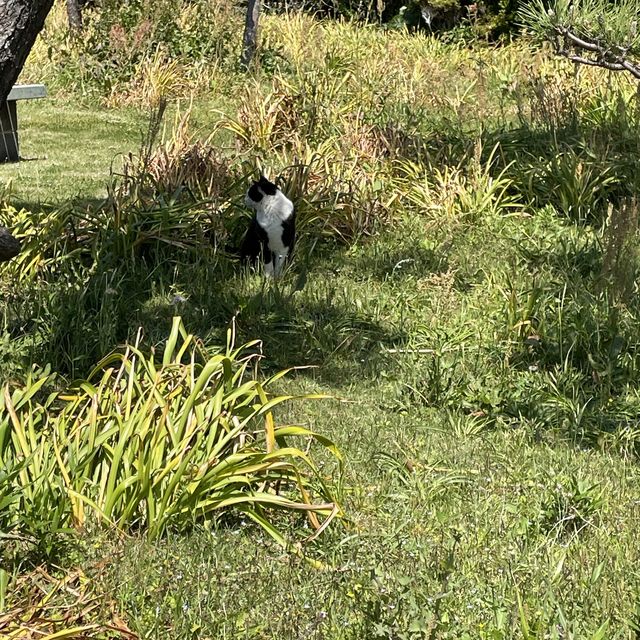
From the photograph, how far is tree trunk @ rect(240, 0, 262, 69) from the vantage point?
12.9 m

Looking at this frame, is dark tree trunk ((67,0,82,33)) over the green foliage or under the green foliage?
under

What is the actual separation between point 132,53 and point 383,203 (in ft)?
20.7

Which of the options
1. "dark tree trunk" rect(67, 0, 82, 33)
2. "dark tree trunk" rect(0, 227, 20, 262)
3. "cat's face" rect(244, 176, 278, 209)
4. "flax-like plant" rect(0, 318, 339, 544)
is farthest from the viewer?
"dark tree trunk" rect(67, 0, 82, 33)

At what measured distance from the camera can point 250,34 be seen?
13.1 metres

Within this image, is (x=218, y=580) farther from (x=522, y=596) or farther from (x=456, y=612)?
(x=522, y=596)

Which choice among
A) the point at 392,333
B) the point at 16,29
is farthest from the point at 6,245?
the point at 392,333

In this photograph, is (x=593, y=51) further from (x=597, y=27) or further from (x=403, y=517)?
(x=403, y=517)

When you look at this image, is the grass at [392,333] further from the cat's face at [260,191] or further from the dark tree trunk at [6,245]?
the dark tree trunk at [6,245]

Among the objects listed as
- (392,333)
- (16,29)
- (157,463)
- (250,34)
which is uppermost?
(16,29)

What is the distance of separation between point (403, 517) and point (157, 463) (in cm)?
93

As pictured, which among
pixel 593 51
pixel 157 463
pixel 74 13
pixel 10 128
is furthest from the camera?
pixel 74 13

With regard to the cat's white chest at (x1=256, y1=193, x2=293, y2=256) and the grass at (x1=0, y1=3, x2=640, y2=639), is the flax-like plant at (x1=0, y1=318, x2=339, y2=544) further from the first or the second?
the cat's white chest at (x1=256, y1=193, x2=293, y2=256)

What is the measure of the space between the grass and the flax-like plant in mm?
94

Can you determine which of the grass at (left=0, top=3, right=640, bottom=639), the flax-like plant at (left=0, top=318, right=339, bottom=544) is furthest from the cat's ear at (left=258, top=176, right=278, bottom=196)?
the flax-like plant at (left=0, top=318, right=339, bottom=544)
